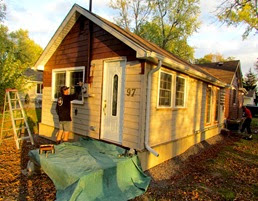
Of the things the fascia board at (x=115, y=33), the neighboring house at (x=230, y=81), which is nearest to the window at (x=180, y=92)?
the fascia board at (x=115, y=33)

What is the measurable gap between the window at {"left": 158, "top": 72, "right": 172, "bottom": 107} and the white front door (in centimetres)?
119

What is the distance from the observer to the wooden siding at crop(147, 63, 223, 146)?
5.74 metres

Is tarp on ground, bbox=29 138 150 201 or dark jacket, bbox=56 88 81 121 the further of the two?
dark jacket, bbox=56 88 81 121

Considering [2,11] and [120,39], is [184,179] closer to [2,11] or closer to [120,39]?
[120,39]

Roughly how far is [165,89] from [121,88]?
145cm

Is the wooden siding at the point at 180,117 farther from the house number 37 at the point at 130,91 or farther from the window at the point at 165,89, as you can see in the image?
the house number 37 at the point at 130,91

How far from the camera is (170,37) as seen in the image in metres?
29.3

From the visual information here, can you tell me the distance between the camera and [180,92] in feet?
24.1

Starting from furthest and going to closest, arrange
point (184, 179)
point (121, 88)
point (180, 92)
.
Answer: point (180, 92) → point (121, 88) → point (184, 179)

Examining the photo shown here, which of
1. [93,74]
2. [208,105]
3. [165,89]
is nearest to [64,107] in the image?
[93,74]

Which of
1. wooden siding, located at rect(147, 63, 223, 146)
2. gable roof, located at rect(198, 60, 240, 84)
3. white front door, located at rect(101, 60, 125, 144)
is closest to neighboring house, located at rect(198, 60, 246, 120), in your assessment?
gable roof, located at rect(198, 60, 240, 84)

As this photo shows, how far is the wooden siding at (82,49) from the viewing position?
5.95 meters

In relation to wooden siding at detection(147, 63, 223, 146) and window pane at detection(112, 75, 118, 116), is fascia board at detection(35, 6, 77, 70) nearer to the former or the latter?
window pane at detection(112, 75, 118, 116)

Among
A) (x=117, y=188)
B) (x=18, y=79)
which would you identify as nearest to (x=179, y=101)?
(x=117, y=188)
